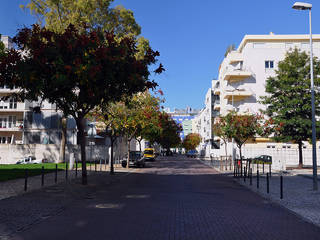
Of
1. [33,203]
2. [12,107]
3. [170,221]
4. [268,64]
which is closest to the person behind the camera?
[170,221]

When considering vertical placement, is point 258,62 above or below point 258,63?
above

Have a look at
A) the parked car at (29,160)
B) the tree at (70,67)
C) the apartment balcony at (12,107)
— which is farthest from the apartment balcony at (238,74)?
the tree at (70,67)

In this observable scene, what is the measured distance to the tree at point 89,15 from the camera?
25672 millimetres

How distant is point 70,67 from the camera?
1136cm

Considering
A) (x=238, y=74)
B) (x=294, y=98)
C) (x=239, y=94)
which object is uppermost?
(x=238, y=74)

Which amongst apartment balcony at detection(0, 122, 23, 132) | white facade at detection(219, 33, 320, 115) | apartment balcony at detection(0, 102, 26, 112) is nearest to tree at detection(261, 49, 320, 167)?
white facade at detection(219, 33, 320, 115)

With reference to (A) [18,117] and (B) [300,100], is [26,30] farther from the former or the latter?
(A) [18,117]

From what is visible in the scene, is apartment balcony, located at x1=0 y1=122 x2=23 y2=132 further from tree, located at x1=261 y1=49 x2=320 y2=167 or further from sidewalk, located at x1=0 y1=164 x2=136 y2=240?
sidewalk, located at x1=0 y1=164 x2=136 y2=240

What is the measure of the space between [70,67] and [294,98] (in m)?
22.7

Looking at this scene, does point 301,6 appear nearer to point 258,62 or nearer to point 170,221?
point 170,221

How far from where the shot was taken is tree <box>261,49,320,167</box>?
28.2 m

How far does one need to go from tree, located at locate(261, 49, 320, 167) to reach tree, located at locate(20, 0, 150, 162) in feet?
40.9

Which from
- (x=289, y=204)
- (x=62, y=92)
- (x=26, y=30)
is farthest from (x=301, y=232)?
(x=26, y=30)

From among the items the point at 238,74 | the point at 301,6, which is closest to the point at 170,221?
the point at 301,6
